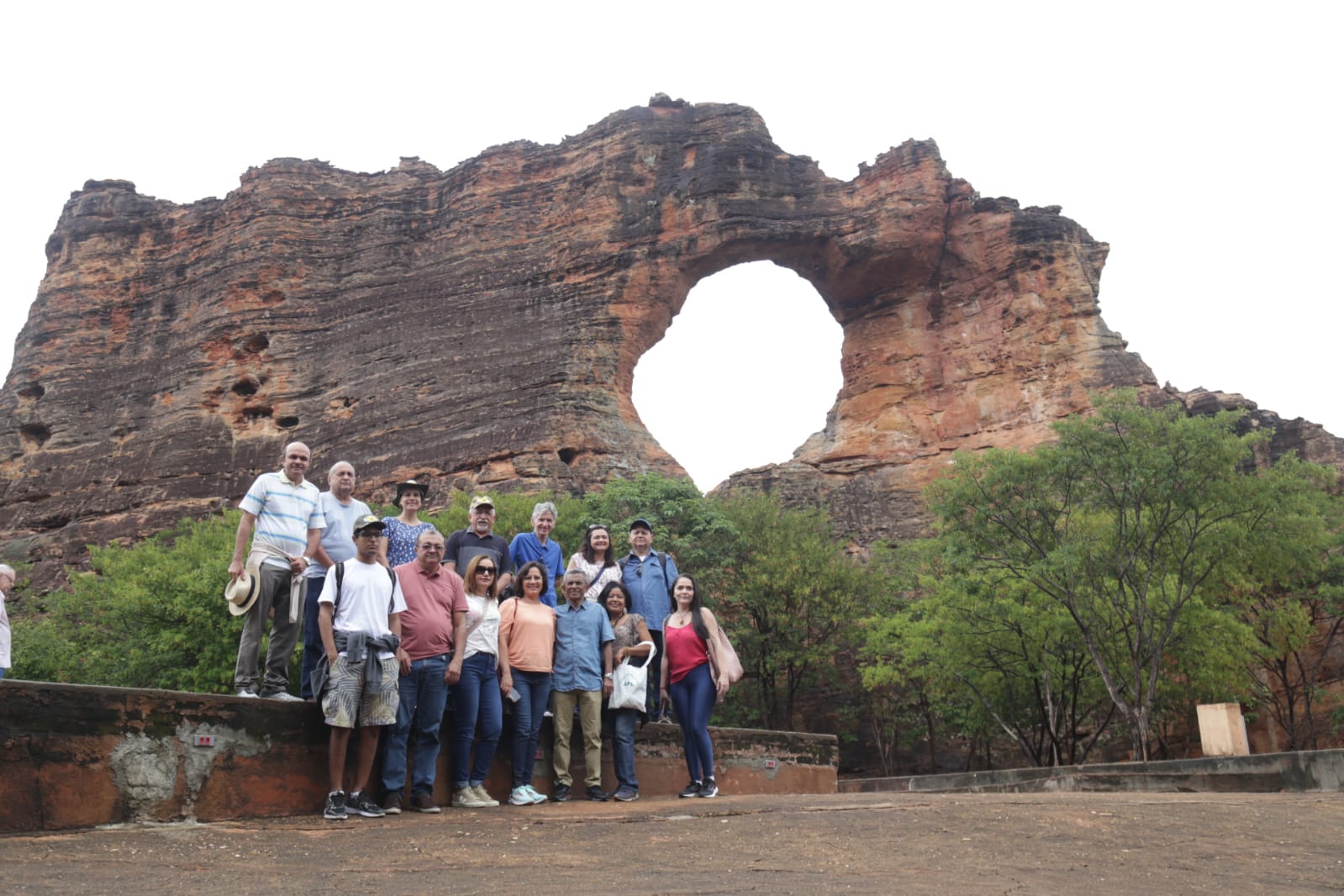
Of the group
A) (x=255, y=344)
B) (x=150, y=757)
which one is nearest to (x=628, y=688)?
(x=150, y=757)

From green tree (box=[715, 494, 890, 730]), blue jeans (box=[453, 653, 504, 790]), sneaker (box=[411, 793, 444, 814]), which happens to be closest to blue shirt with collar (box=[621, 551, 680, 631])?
blue jeans (box=[453, 653, 504, 790])

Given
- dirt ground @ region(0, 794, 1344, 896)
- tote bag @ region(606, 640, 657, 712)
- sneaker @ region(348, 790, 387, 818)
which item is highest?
tote bag @ region(606, 640, 657, 712)

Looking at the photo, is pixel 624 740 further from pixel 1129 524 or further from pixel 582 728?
pixel 1129 524

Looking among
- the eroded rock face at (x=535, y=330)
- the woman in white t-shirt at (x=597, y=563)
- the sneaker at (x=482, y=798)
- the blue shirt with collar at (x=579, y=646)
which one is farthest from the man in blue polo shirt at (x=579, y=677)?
the eroded rock face at (x=535, y=330)

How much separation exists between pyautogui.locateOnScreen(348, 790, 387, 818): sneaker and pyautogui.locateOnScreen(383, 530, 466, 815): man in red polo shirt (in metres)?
0.20

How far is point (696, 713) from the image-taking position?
25.2 feet

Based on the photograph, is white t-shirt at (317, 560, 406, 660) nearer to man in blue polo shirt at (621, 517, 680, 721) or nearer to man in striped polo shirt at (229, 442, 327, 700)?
man in striped polo shirt at (229, 442, 327, 700)

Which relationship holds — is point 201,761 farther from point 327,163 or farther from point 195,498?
point 327,163

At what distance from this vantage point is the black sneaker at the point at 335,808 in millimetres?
6020

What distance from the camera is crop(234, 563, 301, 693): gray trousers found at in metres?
7.00

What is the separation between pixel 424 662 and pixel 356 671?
1.77ft

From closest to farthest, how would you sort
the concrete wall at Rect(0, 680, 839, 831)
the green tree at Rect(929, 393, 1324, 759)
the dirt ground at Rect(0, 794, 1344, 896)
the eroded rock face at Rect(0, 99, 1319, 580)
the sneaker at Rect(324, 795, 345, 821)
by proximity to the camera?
Answer: the dirt ground at Rect(0, 794, 1344, 896), the concrete wall at Rect(0, 680, 839, 831), the sneaker at Rect(324, 795, 345, 821), the green tree at Rect(929, 393, 1324, 759), the eroded rock face at Rect(0, 99, 1319, 580)

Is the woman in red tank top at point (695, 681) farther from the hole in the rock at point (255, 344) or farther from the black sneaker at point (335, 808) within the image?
the hole in the rock at point (255, 344)

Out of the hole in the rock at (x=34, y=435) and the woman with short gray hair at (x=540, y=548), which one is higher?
the hole in the rock at (x=34, y=435)
